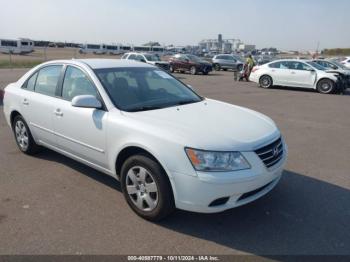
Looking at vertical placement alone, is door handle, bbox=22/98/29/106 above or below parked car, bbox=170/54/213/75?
above

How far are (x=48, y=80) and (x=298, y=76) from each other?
1402 cm

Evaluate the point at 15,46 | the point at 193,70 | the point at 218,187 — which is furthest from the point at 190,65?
the point at 15,46

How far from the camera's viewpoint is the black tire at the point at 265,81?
17486 millimetres

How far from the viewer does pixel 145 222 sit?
11.6 ft

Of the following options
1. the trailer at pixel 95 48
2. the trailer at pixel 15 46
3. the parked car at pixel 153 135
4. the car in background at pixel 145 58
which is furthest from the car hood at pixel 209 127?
the trailer at pixel 95 48

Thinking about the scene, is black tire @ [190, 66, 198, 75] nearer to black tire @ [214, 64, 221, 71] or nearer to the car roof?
black tire @ [214, 64, 221, 71]

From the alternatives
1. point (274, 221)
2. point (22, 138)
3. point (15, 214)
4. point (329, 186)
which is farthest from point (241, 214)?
point (22, 138)

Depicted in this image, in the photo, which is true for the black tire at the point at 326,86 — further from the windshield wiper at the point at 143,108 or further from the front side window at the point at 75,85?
the front side window at the point at 75,85

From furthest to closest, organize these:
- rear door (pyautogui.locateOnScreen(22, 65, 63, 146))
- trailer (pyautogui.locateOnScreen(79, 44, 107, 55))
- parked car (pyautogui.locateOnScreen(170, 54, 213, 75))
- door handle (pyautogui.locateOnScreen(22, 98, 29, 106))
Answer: trailer (pyautogui.locateOnScreen(79, 44, 107, 55)) < parked car (pyautogui.locateOnScreen(170, 54, 213, 75)) < door handle (pyautogui.locateOnScreen(22, 98, 29, 106)) < rear door (pyautogui.locateOnScreen(22, 65, 63, 146))

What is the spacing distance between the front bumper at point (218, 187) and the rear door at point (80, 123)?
1.18m

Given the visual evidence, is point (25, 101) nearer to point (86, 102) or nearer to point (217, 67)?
point (86, 102)

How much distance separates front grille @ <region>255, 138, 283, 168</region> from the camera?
3340mm

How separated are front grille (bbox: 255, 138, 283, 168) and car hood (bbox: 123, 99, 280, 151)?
68 mm

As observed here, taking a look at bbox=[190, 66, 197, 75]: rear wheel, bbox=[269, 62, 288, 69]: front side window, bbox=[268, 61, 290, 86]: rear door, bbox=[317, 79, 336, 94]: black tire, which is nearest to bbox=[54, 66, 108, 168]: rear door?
bbox=[317, 79, 336, 94]: black tire
